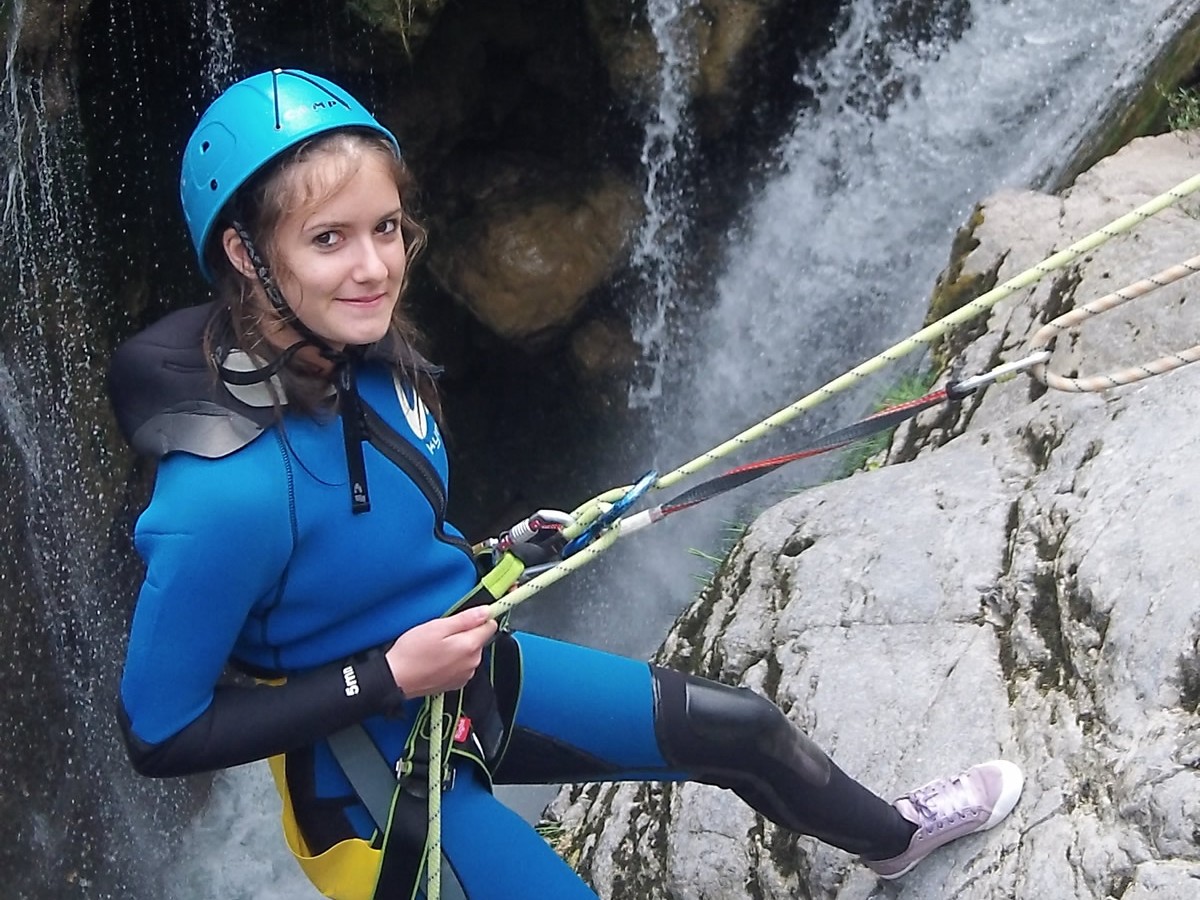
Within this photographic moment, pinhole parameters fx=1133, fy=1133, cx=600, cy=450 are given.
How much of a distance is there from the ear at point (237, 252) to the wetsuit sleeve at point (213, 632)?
0.23m

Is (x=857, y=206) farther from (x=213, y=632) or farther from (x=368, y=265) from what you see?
(x=213, y=632)

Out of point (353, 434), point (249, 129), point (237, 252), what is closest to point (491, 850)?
point (353, 434)

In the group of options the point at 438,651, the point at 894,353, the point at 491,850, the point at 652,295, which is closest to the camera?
the point at 438,651

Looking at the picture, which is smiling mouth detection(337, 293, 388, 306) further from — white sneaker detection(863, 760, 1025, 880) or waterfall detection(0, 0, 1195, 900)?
waterfall detection(0, 0, 1195, 900)

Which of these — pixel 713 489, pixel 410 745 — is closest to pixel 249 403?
pixel 410 745

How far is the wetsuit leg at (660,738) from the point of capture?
6.20 ft

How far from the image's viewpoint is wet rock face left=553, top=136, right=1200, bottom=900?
1905 mm

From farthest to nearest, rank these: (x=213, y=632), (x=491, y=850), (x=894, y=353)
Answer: (x=894, y=353), (x=491, y=850), (x=213, y=632)

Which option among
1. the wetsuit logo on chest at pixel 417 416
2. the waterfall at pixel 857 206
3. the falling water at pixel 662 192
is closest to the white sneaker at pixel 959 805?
the wetsuit logo on chest at pixel 417 416

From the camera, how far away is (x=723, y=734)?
6.29 feet

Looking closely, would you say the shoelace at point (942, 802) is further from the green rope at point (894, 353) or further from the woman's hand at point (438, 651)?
the woman's hand at point (438, 651)

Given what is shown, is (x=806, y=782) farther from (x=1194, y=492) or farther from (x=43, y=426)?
(x=43, y=426)

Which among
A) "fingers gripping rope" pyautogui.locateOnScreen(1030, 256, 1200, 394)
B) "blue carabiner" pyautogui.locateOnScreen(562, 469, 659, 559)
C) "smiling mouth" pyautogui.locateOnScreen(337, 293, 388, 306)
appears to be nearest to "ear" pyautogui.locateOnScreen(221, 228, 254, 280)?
"smiling mouth" pyautogui.locateOnScreen(337, 293, 388, 306)

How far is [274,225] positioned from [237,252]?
0.26ft
